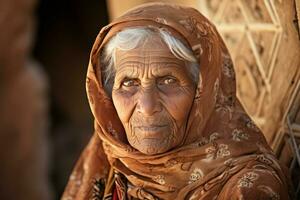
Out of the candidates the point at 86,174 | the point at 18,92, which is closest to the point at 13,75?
the point at 18,92

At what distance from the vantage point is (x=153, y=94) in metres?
4.36

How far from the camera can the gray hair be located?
14.4ft

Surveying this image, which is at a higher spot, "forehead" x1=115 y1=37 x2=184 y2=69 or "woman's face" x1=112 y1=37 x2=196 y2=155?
"forehead" x1=115 y1=37 x2=184 y2=69

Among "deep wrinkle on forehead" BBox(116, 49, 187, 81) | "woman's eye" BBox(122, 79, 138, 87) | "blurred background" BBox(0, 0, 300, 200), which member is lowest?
"blurred background" BBox(0, 0, 300, 200)

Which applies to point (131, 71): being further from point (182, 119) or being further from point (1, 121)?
point (1, 121)

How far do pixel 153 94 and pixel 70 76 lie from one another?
7.38 metres

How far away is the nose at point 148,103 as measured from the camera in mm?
4336

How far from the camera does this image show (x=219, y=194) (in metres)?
4.45

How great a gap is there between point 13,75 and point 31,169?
101 centimetres

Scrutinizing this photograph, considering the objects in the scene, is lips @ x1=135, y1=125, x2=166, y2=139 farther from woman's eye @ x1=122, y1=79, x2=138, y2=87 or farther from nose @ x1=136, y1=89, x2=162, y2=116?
woman's eye @ x1=122, y1=79, x2=138, y2=87

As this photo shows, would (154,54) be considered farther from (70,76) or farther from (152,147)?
(70,76)

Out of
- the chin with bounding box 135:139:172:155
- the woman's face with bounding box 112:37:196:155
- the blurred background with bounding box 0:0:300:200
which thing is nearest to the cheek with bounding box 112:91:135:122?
the woman's face with bounding box 112:37:196:155

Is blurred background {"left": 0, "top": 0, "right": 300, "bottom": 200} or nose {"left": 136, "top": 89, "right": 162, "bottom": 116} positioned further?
blurred background {"left": 0, "top": 0, "right": 300, "bottom": 200}

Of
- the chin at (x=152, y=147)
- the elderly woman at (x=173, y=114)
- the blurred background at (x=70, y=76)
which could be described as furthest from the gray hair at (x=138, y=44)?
the blurred background at (x=70, y=76)
